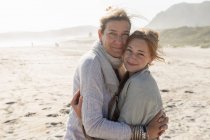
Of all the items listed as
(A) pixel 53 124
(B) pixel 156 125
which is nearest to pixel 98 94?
(B) pixel 156 125

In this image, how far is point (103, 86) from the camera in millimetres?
3734

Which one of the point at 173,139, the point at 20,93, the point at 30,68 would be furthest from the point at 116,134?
the point at 30,68

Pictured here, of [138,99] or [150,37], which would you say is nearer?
[138,99]

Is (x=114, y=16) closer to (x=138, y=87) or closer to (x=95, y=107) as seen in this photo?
(x=138, y=87)

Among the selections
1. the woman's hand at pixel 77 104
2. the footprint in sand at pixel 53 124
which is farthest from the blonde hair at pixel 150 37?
the footprint in sand at pixel 53 124

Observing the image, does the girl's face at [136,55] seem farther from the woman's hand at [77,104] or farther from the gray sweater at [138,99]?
the woman's hand at [77,104]

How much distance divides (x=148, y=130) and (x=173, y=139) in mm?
3484

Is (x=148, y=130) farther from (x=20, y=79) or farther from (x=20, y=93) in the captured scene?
(x=20, y=79)

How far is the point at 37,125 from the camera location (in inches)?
311

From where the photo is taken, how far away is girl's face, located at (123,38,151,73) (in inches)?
150

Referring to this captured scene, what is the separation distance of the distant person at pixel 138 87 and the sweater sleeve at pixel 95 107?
0.47ft

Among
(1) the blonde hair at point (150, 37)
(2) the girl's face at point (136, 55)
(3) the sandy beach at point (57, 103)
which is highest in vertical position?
(1) the blonde hair at point (150, 37)

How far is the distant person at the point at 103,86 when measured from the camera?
3.62m

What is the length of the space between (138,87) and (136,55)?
0.33m
